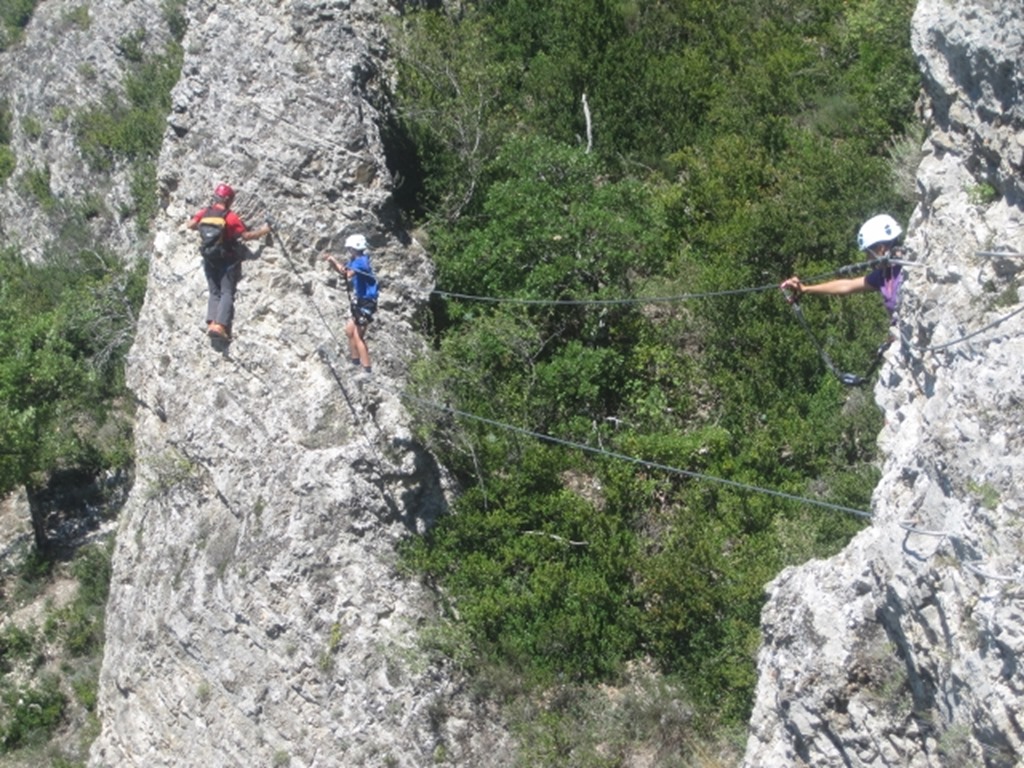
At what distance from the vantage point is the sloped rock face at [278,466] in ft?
46.4

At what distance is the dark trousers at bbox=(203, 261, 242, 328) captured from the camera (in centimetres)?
1525

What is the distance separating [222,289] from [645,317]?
5.40 metres

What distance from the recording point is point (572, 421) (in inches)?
608

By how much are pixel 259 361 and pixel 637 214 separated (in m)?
5.20

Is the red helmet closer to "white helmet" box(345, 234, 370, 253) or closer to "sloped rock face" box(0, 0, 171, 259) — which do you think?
"white helmet" box(345, 234, 370, 253)

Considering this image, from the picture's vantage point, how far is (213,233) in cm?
1466

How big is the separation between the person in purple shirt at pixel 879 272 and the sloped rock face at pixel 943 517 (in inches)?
9.2

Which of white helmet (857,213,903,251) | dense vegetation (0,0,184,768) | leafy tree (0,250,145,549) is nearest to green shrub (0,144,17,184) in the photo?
dense vegetation (0,0,184,768)

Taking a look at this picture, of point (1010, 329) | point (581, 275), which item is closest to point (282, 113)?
point (581, 275)

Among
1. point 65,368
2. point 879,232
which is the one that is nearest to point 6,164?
point 65,368

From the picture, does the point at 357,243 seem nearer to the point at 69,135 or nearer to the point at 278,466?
the point at 278,466

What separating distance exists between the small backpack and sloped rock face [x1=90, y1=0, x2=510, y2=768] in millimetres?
521

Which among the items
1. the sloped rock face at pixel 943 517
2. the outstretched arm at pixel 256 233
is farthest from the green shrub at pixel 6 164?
the sloped rock face at pixel 943 517

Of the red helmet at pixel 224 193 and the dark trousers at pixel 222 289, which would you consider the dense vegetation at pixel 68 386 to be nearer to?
the dark trousers at pixel 222 289
